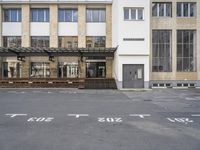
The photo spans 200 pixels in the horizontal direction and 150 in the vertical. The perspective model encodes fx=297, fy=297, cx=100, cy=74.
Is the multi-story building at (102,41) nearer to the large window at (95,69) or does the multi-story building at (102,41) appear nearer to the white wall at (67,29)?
the white wall at (67,29)

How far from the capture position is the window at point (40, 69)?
3772cm

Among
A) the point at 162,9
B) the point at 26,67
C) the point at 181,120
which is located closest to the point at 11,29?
the point at 26,67

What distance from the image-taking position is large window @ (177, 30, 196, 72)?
34.6m

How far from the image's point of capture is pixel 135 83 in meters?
31.9

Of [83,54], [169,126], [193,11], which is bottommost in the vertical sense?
[169,126]

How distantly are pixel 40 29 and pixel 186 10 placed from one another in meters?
18.0

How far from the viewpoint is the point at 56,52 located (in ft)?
119

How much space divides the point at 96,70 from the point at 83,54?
2700mm

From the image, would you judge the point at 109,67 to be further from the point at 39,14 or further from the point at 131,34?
the point at 39,14

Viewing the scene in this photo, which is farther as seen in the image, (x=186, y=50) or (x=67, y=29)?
(x=67, y=29)

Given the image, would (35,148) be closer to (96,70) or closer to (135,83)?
(135,83)

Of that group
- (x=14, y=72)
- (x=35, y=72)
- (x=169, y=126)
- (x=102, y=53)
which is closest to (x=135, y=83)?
(x=102, y=53)

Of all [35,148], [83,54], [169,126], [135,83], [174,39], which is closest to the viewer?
[35,148]

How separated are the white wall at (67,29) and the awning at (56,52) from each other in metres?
2.89
